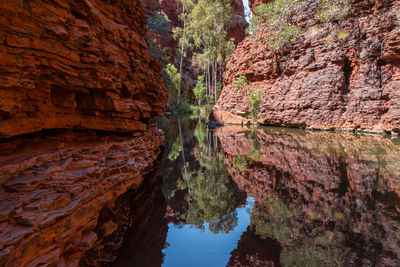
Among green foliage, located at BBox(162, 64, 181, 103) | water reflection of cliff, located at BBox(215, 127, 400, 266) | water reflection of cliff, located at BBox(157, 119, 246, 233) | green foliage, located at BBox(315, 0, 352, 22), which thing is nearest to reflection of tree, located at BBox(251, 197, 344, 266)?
water reflection of cliff, located at BBox(215, 127, 400, 266)

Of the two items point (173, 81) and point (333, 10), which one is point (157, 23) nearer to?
point (173, 81)

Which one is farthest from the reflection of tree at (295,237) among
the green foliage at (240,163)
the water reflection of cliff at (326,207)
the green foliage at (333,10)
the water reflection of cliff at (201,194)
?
the green foliage at (333,10)

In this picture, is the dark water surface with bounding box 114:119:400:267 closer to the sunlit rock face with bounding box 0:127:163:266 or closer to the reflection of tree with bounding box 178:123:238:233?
the reflection of tree with bounding box 178:123:238:233

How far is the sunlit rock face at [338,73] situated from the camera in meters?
11.9

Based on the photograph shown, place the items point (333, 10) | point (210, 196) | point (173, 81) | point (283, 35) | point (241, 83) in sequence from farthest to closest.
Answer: point (173, 81) → point (241, 83) → point (283, 35) → point (333, 10) → point (210, 196)

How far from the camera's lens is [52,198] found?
1.89m

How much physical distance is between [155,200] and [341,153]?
6061 millimetres

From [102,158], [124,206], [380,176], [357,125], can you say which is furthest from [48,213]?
[357,125]

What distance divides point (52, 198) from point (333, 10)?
61.8 ft

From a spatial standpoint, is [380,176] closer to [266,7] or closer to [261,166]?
[261,166]

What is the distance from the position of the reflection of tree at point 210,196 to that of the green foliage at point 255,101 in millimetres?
12316

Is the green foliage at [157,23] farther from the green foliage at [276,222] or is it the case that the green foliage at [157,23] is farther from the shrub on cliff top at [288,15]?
the green foliage at [276,222]

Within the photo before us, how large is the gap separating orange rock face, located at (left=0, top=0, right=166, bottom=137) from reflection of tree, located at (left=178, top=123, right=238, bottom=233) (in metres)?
1.93

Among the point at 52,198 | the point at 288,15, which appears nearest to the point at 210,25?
the point at 288,15
